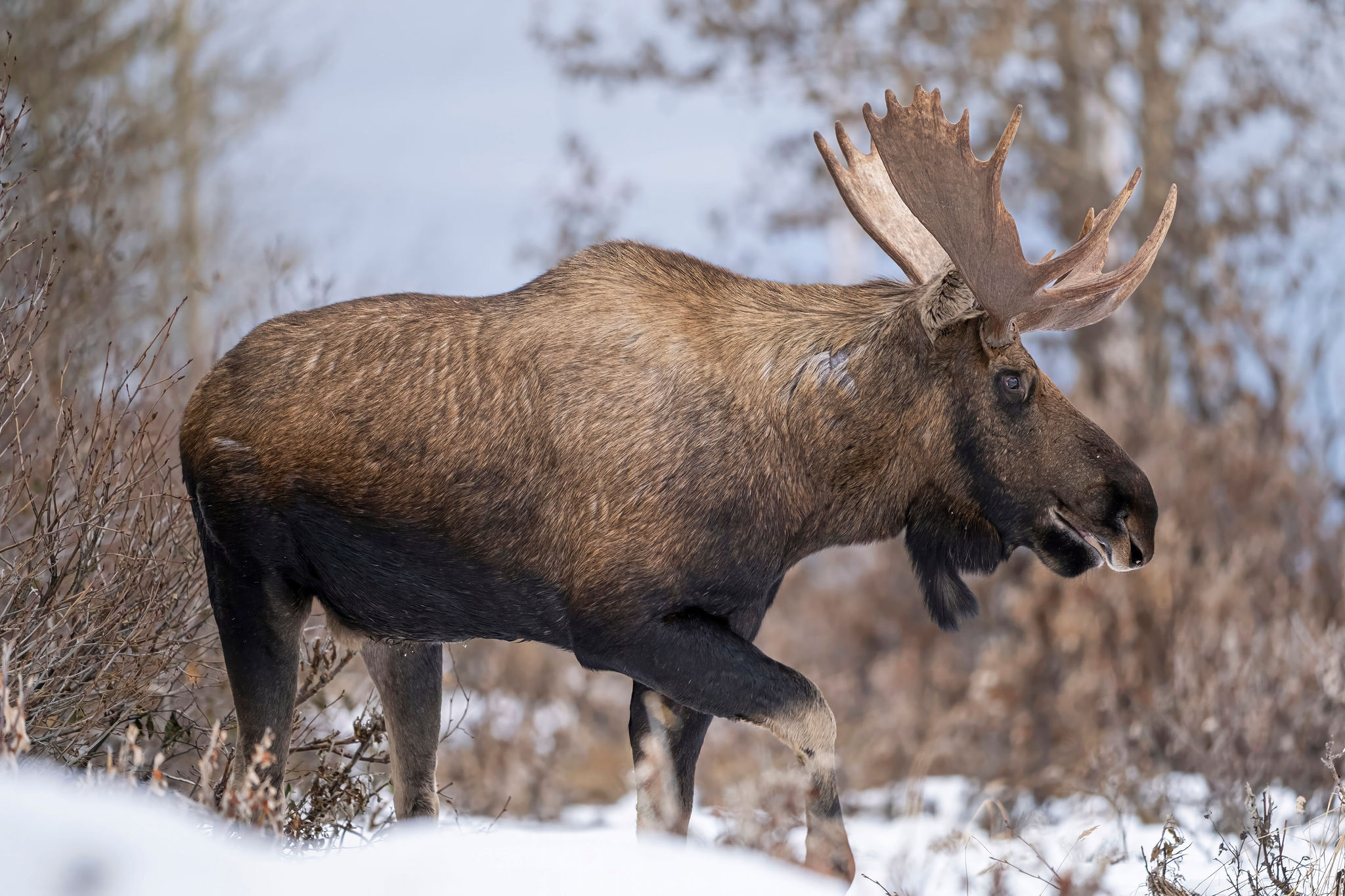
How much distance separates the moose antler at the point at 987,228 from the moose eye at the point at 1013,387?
0.30 ft

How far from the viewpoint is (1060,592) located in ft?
27.9

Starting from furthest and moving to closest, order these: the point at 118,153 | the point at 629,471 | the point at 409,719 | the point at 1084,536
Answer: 1. the point at 118,153
2. the point at 409,719
3. the point at 1084,536
4. the point at 629,471

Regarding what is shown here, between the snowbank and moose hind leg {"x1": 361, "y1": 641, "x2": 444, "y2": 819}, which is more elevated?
moose hind leg {"x1": 361, "y1": 641, "x2": 444, "y2": 819}

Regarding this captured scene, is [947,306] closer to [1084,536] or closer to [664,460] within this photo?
[1084,536]

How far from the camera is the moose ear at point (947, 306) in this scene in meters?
3.67

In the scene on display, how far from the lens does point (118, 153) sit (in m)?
7.19

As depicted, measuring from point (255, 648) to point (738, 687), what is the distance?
4.22 ft

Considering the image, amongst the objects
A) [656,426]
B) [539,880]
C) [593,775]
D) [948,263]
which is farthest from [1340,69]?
[539,880]

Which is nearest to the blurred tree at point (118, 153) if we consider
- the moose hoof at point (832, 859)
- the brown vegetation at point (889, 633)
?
the brown vegetation at point (889, 633)

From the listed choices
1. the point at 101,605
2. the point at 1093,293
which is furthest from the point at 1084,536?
the point at 101,605

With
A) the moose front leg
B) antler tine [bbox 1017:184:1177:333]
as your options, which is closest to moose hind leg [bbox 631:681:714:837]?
the moose front leg

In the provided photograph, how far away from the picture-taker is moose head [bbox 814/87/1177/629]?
3.58 meters

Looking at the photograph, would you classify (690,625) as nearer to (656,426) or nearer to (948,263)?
(656,426)

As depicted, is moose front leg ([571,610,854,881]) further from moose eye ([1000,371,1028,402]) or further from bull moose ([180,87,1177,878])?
moose eye ([1000,371,1028,402])
